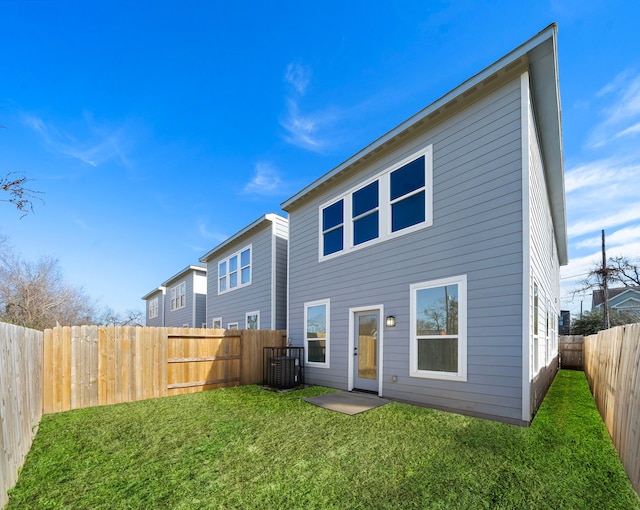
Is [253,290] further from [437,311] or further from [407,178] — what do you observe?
[437,311]

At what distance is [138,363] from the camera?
6.72 m

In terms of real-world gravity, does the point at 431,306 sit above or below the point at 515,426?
above

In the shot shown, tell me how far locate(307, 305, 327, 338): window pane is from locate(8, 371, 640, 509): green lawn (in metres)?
2.76

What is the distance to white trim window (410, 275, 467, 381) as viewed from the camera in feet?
16.4

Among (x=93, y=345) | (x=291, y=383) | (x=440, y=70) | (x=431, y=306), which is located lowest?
(x=291, y=383)

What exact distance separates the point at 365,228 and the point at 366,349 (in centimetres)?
272

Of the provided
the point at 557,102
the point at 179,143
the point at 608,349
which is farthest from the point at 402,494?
the point at 179,143

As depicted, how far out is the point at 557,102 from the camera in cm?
524

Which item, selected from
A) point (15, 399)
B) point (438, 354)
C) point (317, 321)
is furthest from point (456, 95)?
point (15, 399)

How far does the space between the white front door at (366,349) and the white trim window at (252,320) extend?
16.7ft

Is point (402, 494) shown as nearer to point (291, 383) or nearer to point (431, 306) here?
point (431, 306)

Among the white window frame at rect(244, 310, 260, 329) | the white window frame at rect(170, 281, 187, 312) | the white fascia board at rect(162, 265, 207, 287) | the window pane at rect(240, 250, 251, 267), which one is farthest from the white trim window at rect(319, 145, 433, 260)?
the white window frame at rect(170, 281, 187, 312)

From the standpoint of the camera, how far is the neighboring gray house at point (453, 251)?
456 cm

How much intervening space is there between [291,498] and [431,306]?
3836 millimetres
